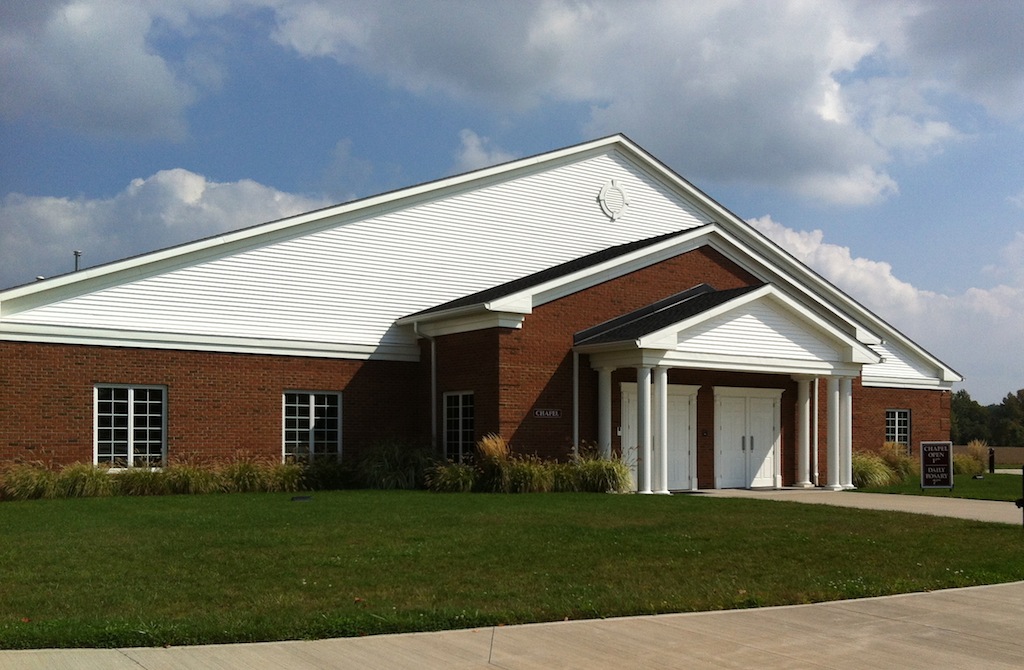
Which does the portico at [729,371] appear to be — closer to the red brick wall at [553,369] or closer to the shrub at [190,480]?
the red brick wall at [553,369]

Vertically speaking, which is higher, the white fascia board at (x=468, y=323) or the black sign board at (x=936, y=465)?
the white fascia board at (x=468, y=323)

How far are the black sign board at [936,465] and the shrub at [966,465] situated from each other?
13.7 m

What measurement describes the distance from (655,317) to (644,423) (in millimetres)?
2862

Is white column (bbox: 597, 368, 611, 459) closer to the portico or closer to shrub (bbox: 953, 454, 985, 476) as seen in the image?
the portico

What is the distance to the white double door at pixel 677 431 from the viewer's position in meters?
25.1

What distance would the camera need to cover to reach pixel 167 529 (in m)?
14.7

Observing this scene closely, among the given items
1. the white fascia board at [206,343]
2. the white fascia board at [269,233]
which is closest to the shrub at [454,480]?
the white fascia board at [206,343]

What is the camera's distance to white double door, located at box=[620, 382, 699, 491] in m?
25.1

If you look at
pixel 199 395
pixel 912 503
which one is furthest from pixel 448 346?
pixel 912 503

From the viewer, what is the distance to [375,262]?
26625 millimetres

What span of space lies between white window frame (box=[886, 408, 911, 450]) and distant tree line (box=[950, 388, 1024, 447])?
47.6 metres

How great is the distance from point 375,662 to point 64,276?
17072 mm

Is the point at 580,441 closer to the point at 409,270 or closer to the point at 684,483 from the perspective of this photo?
the point at 684,483

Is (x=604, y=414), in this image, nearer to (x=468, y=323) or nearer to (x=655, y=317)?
(x=655, y=317)
